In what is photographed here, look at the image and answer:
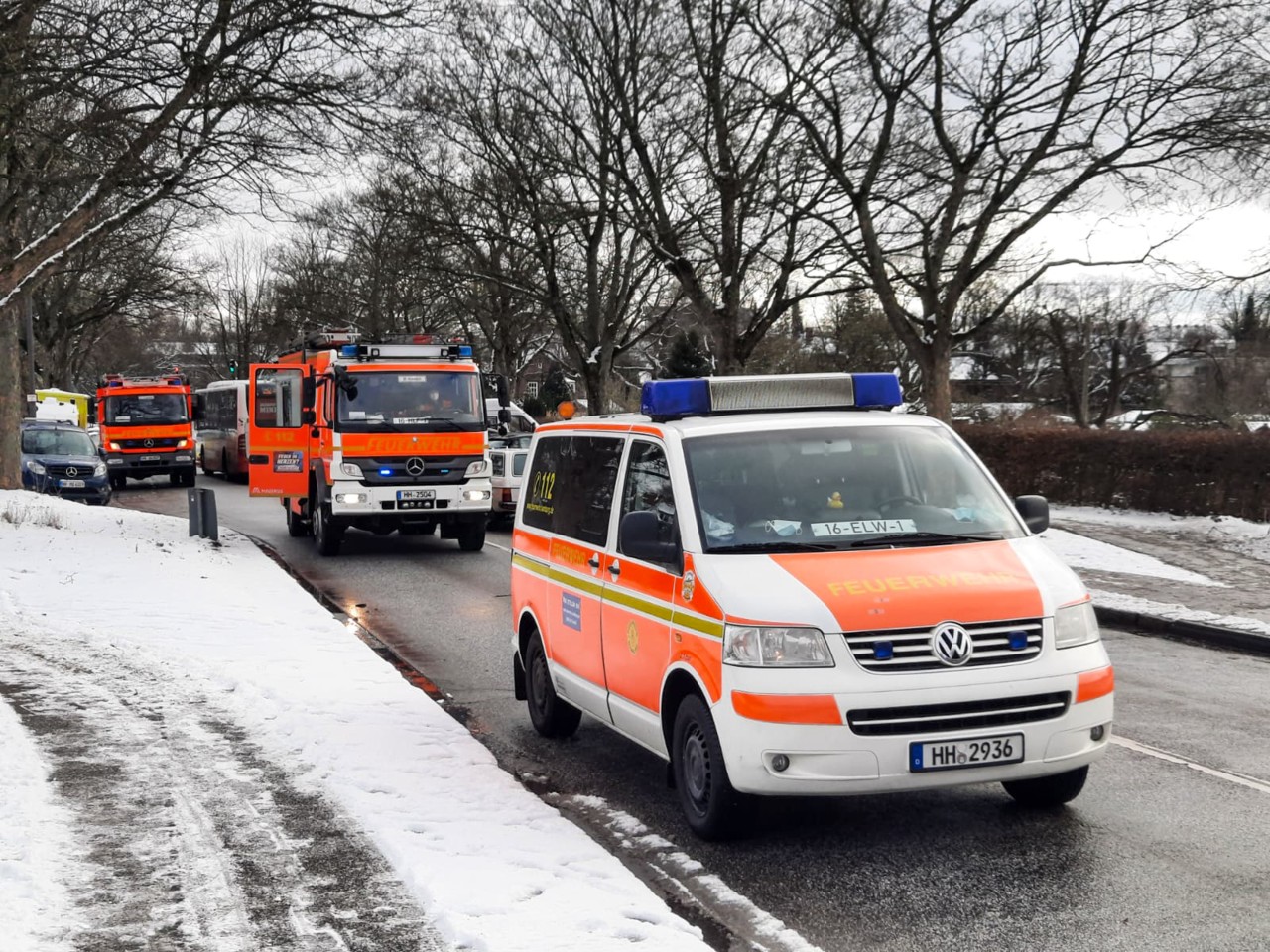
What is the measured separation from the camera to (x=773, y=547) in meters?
6.02

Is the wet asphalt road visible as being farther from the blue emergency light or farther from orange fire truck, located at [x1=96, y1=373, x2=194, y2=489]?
orange fire truck, located at [x1=96, y1=373, x2=194, y2=489]

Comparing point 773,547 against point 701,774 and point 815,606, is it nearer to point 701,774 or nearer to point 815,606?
point 815,606

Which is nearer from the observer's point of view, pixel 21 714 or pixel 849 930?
pixel 849 930

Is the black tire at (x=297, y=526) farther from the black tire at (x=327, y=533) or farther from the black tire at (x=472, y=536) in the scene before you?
the black tire at (x=472, y=536)

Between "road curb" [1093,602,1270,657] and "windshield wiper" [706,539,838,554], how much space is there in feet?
19.1

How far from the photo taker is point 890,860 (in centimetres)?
564

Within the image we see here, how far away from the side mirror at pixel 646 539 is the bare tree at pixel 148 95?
38.9ft

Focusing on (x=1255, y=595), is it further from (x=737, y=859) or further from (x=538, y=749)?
(x=737, y=859)

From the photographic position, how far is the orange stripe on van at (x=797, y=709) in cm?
536

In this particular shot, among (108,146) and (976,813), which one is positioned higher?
(108,146)

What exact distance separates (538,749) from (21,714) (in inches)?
120

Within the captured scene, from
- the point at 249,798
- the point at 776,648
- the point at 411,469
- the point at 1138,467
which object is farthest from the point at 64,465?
the point at 776,648

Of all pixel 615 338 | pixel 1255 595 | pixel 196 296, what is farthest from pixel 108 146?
pixel 196 296

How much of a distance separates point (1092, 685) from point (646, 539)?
201 cm
